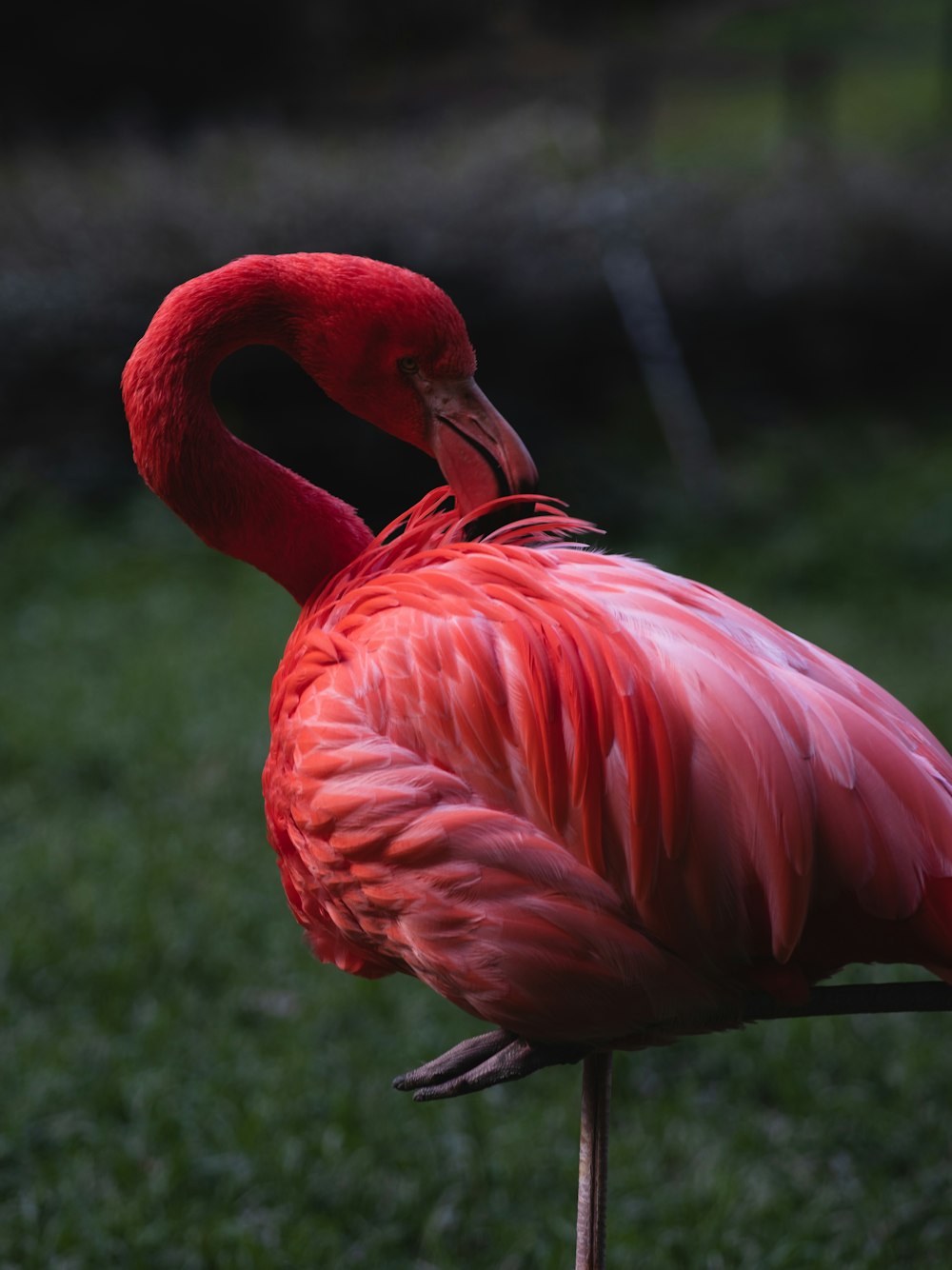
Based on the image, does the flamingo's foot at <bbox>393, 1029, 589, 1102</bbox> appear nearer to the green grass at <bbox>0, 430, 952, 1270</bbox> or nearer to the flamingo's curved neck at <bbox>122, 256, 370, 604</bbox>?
the flamingo's curved neck at <bbox>122, 256, 370, 604</bbox>

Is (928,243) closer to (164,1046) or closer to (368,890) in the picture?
(164,1046)

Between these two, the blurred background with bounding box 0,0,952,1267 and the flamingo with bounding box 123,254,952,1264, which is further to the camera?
the blurred background with bounding box 0,0,952,1267

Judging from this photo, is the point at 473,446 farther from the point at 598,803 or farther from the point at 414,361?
the point at 598,803

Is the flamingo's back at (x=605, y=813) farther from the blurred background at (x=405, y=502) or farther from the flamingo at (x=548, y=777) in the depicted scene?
the blurred background at (x=405, y=502)

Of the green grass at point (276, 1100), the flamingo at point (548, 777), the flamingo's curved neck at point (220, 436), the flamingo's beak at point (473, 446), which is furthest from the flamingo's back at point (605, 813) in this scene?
the green grass at point (276, 1100)

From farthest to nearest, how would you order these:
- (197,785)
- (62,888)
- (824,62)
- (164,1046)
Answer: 1. (824,62)
2. (197,785)
3. (62,888)
4. (164,1046)

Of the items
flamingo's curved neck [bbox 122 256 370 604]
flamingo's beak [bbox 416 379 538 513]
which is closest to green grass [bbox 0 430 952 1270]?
flamingo's curved neck [bbox 122 256 370 604]

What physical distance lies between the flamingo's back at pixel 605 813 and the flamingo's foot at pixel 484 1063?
0.04 meters

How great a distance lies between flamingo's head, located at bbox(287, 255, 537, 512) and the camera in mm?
1592

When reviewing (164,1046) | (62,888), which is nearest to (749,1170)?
(164,1046)

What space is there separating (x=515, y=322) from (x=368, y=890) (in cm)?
593

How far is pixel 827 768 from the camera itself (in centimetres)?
141

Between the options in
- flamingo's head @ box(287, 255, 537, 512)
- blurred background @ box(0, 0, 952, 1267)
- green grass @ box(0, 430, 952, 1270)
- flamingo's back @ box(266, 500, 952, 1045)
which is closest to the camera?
flamingo's back @ box(266, 500, 952, 1045)

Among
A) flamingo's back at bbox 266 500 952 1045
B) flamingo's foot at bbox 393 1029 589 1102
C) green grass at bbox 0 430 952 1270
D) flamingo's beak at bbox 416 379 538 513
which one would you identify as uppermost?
flamingo's beak at bbox 416 379 538 513
